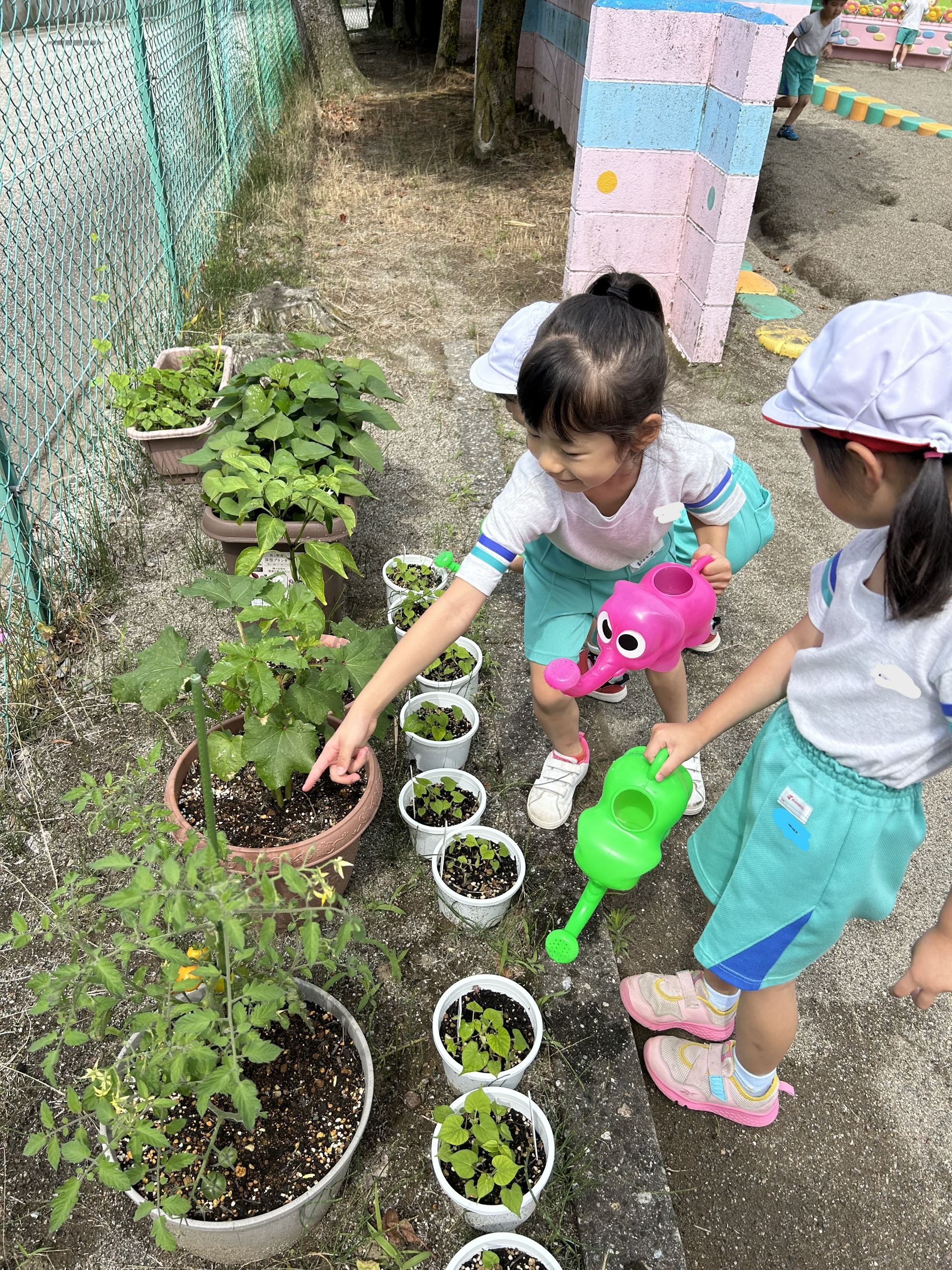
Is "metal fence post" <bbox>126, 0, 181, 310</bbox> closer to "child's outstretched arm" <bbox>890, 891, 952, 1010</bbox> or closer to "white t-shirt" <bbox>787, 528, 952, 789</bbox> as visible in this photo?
"white t-shirt" <bbox>787, 528, 952, 789</bbox>

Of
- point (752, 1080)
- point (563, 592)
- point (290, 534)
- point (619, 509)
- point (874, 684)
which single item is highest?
point (874, 684)

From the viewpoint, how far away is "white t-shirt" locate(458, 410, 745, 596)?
181 centimetres

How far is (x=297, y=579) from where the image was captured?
7.25 ft

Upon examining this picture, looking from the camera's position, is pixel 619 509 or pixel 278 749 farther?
pixel 619 509

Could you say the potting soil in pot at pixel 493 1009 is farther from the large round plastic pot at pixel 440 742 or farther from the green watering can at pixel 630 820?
the large round plastic pot at pixel 440 742

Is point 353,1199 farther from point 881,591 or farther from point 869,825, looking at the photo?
point 881,591

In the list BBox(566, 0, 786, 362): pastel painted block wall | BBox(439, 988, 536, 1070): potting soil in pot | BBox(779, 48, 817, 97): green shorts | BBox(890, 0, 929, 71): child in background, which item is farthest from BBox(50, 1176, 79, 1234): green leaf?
BBox(890, 0, 929, 71): child in background

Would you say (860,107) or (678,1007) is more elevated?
(860,107)

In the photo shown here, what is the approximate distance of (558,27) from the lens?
24.3ft

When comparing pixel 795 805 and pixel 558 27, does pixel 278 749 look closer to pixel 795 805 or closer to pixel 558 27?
pixel 795 805

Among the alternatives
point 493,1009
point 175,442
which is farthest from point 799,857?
point 175,442

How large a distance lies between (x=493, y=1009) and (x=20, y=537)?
200 centimetres

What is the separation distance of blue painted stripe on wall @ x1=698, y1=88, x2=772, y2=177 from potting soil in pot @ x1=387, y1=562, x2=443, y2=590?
100 inches

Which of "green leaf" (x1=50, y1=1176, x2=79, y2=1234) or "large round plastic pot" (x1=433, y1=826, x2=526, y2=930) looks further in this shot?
"large round plastic pot" (x1=433, y1=826, x2=526, y2=930)
